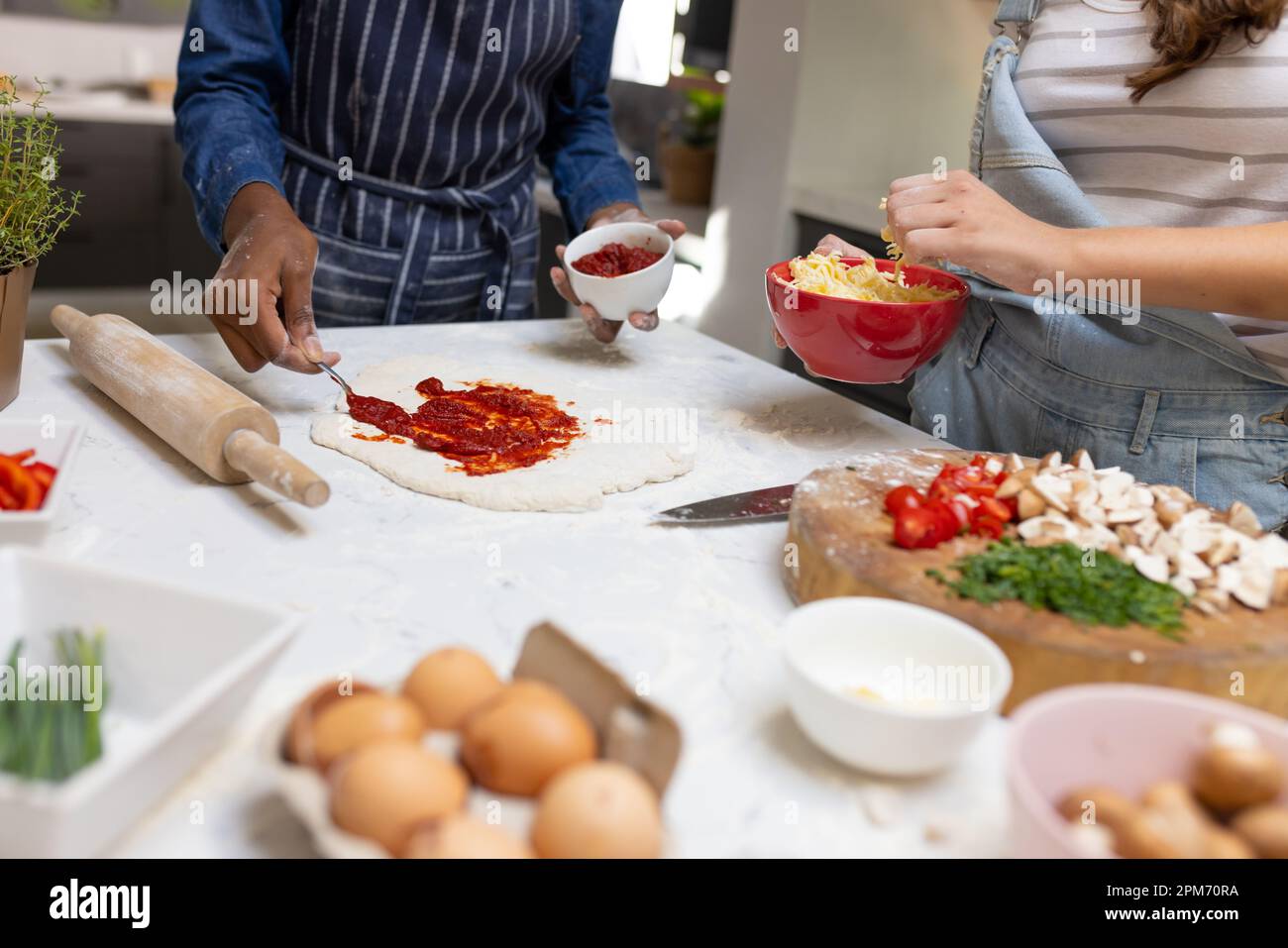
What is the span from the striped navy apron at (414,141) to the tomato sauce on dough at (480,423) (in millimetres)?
430

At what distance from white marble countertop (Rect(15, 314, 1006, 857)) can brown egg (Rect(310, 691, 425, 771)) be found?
7 centimetres

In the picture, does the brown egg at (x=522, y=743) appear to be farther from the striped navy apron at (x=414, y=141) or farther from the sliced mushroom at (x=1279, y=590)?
the striped navy apron at (x=414, y=141)

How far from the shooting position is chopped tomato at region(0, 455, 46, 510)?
90 centimetres

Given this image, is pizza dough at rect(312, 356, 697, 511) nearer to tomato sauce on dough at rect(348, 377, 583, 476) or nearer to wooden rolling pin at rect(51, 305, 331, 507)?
tomato sauce on dough at rect(348, 377, 583, 476)

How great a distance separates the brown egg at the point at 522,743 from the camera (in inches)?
24.3

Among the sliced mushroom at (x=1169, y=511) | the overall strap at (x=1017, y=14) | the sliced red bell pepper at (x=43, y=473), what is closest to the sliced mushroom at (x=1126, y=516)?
the sliced mushroom at (x=1169, y=511)

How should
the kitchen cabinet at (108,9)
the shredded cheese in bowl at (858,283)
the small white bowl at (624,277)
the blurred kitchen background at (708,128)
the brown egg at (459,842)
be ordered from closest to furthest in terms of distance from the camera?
1. the brown egg at (459,842)
2. the shredded cheese in bowl at (858,283)
3. the small white bowl at (624,277)
4. the blurred kitchen background at (708,128)
5. the kitchen cabinet at (108,9)

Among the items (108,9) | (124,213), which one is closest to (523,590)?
(124,213)

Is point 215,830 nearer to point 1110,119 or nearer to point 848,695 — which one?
point 848,695

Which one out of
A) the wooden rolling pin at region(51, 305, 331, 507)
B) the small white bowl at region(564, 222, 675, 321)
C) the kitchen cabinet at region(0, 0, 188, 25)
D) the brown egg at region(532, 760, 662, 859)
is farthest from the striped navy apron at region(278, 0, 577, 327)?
the kitchen cabinet at region(0, 0, 188, 25)

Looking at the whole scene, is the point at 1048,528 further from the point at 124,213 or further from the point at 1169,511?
the point at 124,213

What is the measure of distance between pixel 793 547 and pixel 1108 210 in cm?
61
